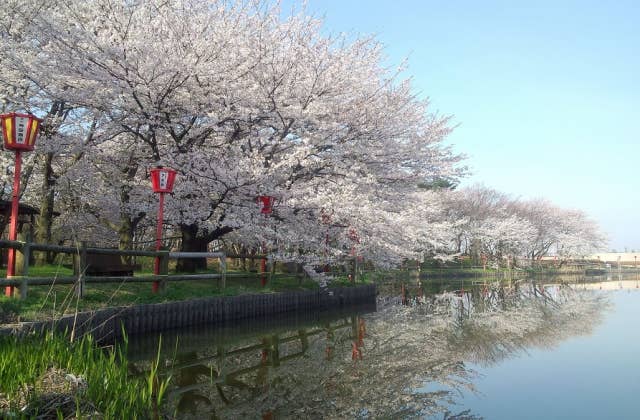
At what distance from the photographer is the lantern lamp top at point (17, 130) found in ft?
26.1

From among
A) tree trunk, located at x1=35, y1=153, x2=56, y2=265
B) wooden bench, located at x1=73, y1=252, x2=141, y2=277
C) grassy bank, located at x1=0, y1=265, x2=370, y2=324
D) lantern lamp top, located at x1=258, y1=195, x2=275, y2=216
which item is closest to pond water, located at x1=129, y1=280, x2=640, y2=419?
grassy bank, located at x1=0, y1=265, x2=370, y2=324

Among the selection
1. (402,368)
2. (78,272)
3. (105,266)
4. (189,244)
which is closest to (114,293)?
(78,272)

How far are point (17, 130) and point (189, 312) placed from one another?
4.65 metres

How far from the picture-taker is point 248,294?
1179 centimetres

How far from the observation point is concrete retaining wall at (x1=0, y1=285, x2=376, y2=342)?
7312 mm

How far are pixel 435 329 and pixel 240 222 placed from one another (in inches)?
210

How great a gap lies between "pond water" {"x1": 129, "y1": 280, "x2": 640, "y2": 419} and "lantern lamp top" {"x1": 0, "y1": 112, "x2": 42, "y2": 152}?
395cm

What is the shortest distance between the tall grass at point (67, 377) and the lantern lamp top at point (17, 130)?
457cm

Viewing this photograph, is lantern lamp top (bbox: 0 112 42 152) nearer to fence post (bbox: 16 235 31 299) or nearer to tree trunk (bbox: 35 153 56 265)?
fence post (bbox: 16 235 31 299)

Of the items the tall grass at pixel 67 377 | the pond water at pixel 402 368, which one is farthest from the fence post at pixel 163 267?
the tall grass at pixel 67 377

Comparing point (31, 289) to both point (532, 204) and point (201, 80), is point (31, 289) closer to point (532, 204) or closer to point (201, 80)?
point (201, 80)

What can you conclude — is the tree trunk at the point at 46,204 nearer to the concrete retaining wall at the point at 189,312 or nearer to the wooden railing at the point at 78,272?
the wooden railing at the point at 78,272

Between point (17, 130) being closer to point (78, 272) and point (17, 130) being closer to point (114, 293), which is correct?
point (78, 272)

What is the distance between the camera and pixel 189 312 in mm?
9961
